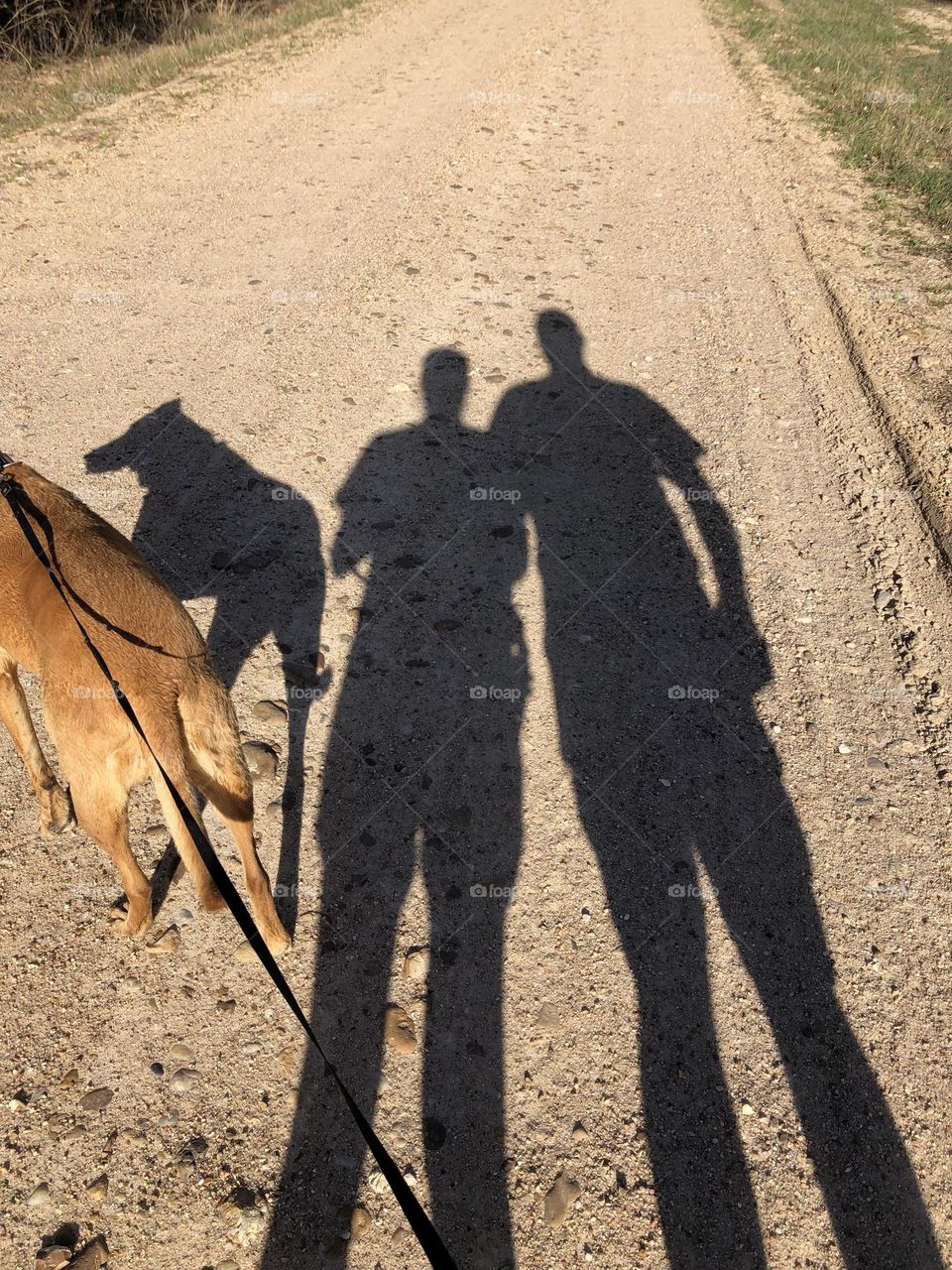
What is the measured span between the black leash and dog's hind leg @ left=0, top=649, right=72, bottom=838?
2.48 ft

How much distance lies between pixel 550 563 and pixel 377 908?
90.9 inches

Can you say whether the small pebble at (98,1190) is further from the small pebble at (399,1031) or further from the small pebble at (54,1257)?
the small pebble at (399,1031)

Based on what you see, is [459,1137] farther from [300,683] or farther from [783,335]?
[783,335]

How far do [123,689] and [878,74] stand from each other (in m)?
15.4

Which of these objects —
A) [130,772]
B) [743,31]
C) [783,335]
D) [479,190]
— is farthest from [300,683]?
[743,31]

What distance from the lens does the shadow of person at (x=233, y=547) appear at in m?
4.21

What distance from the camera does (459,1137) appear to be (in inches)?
106

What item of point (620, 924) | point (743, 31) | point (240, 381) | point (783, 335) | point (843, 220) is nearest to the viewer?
point (620, 924)

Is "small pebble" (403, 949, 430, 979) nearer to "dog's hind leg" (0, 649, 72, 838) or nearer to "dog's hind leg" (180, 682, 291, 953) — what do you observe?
"dog's hind leg" (180, 682, 291, 953)

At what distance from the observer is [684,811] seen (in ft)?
12.1

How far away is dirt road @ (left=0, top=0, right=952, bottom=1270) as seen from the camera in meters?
2.63

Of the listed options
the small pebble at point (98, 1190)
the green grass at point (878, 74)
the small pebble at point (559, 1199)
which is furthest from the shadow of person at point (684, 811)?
the green grass at point (878, 74)

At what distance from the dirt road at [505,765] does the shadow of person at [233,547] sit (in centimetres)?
3

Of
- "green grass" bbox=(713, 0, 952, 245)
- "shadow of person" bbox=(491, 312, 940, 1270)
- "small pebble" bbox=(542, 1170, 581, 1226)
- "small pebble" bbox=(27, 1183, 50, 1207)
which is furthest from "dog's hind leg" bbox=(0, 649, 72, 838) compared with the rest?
"green grass" bbox=(713, 0, 952, 245)
